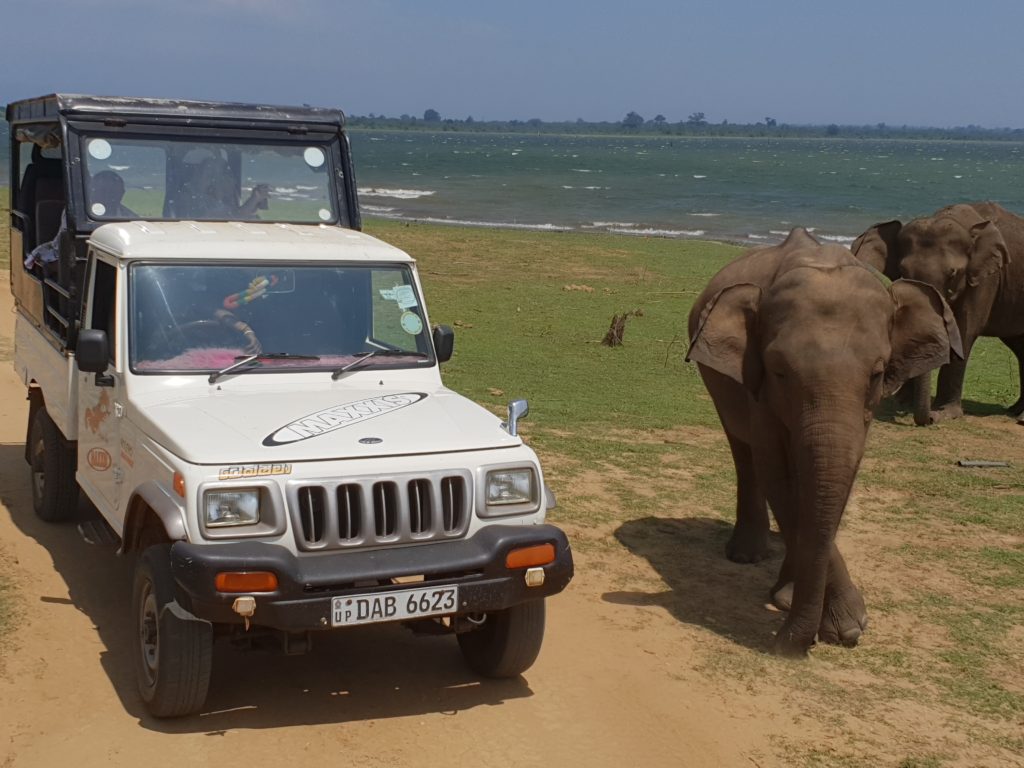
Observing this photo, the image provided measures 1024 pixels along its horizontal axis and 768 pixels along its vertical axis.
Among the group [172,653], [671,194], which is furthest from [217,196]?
[671,194]

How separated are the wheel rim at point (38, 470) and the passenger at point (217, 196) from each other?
181cm

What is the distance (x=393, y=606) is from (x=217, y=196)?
3944mm

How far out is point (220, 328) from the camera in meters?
6.68

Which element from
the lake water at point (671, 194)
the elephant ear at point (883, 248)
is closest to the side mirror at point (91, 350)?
the elephant ear at point (883, 248)

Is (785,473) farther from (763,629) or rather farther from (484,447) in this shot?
(484,447)

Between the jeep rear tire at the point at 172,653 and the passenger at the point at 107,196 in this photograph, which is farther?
the passenger at the point at 107,196

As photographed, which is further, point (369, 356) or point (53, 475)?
point (53, 475)

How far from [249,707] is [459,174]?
82810mm

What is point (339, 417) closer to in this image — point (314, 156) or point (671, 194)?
point (314, 156)

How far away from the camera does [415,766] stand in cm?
537

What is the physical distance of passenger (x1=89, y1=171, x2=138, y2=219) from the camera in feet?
26.2

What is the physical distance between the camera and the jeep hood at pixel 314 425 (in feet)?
18.3

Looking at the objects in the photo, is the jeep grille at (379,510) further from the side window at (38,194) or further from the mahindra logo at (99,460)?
the side window at (38,194)

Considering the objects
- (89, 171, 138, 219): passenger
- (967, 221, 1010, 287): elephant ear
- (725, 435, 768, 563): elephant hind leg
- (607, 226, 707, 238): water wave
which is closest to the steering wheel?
(89, 171, 138, 219): passenger
